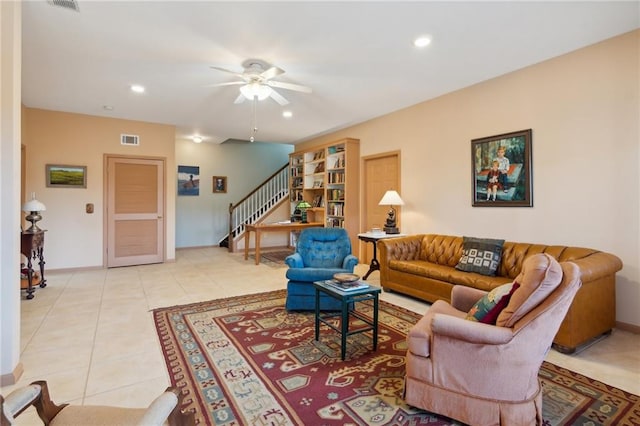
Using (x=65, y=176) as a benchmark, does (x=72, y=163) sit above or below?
above

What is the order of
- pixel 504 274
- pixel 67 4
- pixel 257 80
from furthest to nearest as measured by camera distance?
pixel 257 80 → pixel 504 274 → pixel 67 4

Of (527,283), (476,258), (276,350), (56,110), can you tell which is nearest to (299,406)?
(276,350)

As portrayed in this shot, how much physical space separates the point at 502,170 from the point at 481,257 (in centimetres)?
118

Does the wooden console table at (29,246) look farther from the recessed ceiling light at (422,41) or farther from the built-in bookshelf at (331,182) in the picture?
the recessed ceiling light at (422,41)

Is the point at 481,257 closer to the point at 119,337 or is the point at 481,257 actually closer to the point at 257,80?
the point at 257,80

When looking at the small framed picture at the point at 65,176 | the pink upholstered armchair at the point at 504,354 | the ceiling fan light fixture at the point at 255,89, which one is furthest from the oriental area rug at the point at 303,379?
the small framed picture at the point at 65,176

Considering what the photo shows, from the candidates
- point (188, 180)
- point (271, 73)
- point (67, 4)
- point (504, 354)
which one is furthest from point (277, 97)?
point (188, 180)

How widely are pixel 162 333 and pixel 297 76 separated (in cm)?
320

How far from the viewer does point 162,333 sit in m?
3.00

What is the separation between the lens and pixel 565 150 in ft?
11.1

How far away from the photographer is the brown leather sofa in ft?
8.60

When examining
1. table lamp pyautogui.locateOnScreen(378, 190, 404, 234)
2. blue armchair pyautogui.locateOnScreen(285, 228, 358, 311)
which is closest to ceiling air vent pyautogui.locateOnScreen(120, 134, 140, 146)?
blue armchair pyautogui.locateOnScreen(285, 228, 358, 311)

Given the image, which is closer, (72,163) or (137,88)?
(137,88)

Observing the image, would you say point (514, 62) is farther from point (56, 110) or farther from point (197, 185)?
point (197, 185)
